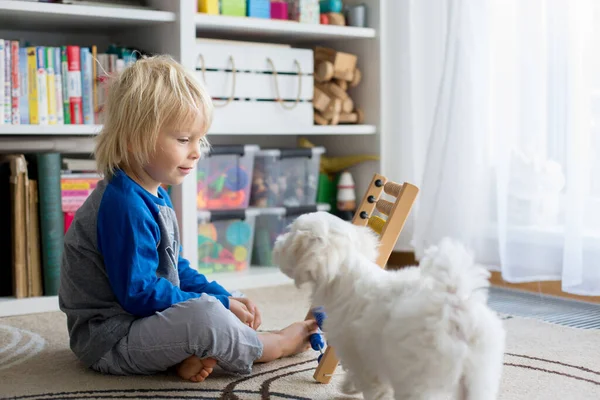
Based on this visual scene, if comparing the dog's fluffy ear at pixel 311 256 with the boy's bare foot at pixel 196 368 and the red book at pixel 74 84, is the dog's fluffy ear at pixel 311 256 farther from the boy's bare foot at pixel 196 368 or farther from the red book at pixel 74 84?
the red book at pixel 74 84

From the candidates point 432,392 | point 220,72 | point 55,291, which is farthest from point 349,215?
point 432,392

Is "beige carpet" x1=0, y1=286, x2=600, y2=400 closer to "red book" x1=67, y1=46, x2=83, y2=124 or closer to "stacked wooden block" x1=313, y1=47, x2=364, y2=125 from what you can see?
"red book" x1=67, y1=46, x2=83, y2=124

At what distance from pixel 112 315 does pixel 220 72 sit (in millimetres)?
1008

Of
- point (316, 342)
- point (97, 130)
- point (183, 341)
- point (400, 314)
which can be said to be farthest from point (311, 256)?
point (97, 130)

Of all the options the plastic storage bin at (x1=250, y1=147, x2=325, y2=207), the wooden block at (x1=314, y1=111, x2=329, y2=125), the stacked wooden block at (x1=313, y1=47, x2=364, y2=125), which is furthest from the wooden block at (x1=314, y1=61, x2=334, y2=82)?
the plastic storage bin at (x1=250, y1=147, x2=325, y2=207)

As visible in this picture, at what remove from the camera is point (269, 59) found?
2.41 m

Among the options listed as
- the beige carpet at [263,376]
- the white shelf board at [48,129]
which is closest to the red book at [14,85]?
the white shelf board at [48,129]

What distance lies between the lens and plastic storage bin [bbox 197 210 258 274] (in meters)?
2.33

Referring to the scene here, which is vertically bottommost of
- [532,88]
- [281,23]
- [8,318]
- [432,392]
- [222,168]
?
[8,318]

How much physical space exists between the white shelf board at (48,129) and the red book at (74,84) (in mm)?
49

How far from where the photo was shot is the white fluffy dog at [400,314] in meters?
1.06

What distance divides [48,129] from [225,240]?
60 cm

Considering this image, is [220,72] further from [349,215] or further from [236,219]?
[349,215]

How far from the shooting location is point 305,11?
8.02 feet
